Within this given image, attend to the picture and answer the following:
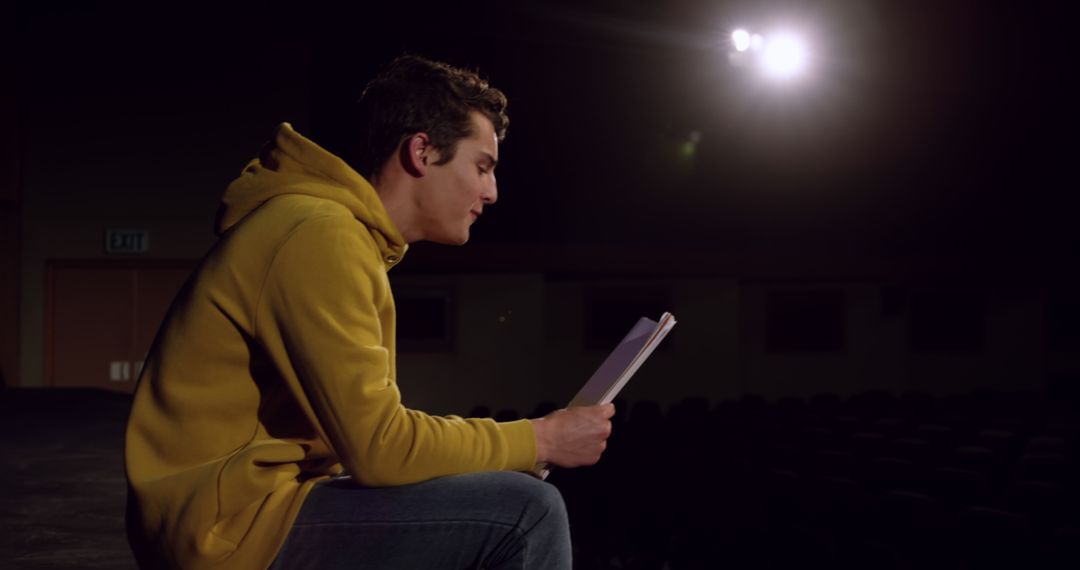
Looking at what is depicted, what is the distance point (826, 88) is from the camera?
598 inches

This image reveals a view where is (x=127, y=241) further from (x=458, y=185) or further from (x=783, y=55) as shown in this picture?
(x=458, y=185)

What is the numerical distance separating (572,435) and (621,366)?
162 millimetres

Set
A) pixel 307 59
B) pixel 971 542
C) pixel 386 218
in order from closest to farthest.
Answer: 1. pixel 386 218
2. pixel 971 542
3. pixel 307 59

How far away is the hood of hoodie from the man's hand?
1.20 feet

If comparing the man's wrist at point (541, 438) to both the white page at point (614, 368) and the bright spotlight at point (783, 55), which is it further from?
the bright spotlight at point (783, 55)

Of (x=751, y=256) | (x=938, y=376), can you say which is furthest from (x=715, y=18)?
(x=938, y=376)

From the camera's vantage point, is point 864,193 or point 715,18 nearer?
point 715,18

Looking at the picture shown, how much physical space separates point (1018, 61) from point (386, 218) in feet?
52.7

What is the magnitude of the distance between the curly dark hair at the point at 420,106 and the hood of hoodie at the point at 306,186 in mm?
95

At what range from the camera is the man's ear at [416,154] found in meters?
1.66

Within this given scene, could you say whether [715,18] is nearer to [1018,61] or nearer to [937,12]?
[937,12]

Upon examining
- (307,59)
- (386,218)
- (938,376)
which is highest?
(307,59)

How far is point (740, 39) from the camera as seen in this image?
1211 centimetres

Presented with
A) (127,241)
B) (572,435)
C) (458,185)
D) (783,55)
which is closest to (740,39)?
(783,55)
